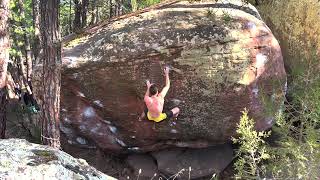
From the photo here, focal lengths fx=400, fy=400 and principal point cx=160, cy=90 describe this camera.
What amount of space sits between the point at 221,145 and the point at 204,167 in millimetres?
769

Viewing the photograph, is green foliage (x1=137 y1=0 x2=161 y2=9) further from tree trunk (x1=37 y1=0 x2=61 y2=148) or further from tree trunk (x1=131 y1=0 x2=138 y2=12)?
tree trunk (x1=37 y1=0 x2=61 y2=148)

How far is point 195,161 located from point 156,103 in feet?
8.40

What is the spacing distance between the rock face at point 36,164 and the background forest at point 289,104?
121 inches

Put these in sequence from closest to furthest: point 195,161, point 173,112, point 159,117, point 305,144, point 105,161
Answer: point 305,144
point 159,117
point 173,112
point 195,161
point 105,161

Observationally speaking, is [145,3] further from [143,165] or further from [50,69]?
[50,69]

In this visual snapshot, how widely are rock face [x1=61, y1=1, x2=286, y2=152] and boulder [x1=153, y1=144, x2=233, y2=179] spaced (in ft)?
1.61

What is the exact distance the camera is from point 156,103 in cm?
855

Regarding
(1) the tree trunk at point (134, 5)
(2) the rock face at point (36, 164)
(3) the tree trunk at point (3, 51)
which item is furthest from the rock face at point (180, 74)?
(1) the tree trunk at point (134, 5)

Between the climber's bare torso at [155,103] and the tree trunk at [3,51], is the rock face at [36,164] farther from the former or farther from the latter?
the tree trunk at [3,51]

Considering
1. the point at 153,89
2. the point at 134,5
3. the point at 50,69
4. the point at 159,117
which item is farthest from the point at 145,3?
the point at 50,69

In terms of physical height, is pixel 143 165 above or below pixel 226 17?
below

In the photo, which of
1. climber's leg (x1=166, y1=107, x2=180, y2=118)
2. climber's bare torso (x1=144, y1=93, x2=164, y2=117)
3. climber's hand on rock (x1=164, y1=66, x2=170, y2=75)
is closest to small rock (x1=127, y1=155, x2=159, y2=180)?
climber's leg (x1=166, y1=107, x2=180, y2=118)

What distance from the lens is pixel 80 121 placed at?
32.7ft

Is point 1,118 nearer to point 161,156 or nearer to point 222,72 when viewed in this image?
point 161,156
